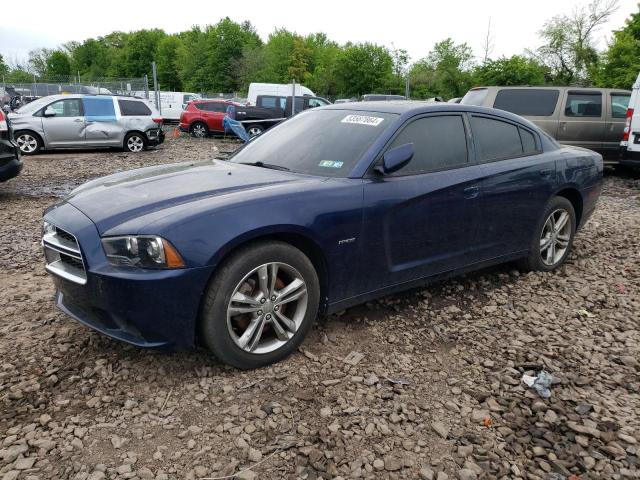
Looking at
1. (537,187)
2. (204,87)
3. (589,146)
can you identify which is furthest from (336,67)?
(537,187)

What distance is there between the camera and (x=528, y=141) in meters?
4.61

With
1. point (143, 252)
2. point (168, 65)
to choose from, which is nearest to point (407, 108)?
point (143, 252)

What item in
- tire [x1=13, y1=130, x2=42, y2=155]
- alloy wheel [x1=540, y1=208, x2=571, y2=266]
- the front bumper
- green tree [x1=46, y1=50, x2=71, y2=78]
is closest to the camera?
the front bumper

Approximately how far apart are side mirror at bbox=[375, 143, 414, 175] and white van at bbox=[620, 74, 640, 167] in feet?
26.8

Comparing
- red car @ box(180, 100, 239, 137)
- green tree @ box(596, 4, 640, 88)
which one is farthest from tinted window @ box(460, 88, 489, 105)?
green tree @ box(596, 4, 640, 88)

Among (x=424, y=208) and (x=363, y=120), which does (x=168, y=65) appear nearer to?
(x=363, y=120)

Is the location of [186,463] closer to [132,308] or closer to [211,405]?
[211,405]

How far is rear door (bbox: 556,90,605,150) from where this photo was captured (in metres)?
10.7

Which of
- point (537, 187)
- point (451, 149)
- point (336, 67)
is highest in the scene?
point (336, 67)

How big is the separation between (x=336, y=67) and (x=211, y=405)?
1986 inches

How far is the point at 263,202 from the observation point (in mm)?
2975

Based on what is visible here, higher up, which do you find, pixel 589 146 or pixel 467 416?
pixel 589 146

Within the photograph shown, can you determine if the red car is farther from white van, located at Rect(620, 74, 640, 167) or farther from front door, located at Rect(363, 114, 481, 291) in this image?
front door, located at Rect(363, 114, 481, 291)

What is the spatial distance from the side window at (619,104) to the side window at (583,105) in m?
0.32
